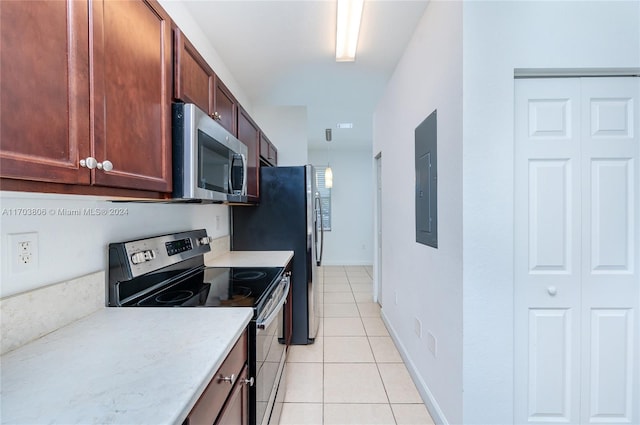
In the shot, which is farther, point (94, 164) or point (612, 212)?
point (612, 212)

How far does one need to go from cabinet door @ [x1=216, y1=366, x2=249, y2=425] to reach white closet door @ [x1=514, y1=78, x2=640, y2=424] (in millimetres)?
1335

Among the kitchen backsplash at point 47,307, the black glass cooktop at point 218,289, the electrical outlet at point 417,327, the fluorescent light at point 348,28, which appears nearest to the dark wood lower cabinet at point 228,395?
the black glass cooktop at point 218,289

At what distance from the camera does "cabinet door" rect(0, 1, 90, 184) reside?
0.58 meters

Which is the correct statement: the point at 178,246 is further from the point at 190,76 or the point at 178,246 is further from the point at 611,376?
the point at 611,376

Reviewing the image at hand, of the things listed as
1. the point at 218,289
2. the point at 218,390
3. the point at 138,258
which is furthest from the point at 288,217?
the point at 218,390

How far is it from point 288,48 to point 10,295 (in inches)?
90.7

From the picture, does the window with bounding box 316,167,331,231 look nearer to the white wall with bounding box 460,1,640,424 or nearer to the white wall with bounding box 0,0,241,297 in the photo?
the white wall with bounding box 0,0,241,297

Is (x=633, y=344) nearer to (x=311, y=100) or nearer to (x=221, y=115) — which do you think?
(x=221, y=115)

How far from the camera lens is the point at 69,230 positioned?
1061 mm

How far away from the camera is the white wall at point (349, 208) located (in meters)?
6.54

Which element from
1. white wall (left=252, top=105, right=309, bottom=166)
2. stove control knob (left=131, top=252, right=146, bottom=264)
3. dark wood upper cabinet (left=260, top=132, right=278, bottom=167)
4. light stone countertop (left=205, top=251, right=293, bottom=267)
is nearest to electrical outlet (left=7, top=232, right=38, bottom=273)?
stove control knob (left=131, top=252, right=146, bottom=264)

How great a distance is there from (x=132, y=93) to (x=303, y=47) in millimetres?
1758

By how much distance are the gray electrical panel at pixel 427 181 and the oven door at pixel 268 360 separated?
101cm

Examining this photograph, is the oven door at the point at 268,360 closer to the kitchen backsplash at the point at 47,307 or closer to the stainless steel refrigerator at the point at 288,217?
the kitchen backsplash at the point at 47,307
